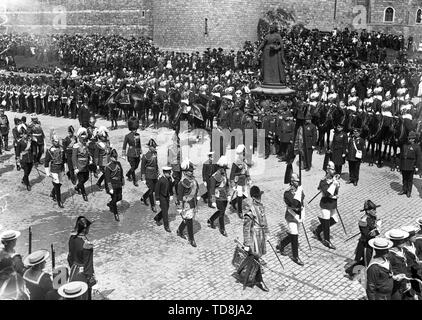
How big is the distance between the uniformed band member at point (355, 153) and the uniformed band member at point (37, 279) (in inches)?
358

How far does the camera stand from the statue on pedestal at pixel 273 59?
17.8 metres

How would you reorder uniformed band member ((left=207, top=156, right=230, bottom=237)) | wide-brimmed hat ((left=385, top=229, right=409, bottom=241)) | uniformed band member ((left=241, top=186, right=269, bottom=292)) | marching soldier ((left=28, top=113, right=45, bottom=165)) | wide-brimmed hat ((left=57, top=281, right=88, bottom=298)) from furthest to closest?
marching soldier ((left=28, top=113, right=45, bottom=165)), uniformed band member ((left=207, top=156, right=230, bottom=237)), uniformed band member ((left=241, top=186, right=269, bottom=292)), wide-brimmed hat ((left=385, top=229, right=409, bottom=241)), wide-brimmed hat ((left=57, top=281, right=88, bottom=298))

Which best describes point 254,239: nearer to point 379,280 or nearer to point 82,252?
point 379,280

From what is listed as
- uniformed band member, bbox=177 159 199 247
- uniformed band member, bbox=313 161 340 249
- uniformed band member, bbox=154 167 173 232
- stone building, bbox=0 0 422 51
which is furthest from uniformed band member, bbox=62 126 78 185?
stone building, bbox=0 0 422 51

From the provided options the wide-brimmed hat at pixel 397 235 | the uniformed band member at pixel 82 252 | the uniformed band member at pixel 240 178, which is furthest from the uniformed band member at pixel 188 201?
the wide-brimmed hat at pixel 397 235

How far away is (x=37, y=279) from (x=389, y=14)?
3928 cm

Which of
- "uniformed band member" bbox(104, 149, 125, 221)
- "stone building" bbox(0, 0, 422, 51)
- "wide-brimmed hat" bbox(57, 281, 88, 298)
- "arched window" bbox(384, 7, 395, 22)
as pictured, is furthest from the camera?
"arched window" bbox(384, 7, 395, 22)

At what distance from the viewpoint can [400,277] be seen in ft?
20.8

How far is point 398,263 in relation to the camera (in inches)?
→ 263

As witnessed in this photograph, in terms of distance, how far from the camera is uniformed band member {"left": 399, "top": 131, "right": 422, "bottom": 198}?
12430 millimetres

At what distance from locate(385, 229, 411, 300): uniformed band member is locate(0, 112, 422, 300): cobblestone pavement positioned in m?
1.44

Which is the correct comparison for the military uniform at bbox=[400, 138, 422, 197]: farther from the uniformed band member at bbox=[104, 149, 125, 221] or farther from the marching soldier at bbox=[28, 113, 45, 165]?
the marching soldier at bbox=[28, 113, 45, 165]

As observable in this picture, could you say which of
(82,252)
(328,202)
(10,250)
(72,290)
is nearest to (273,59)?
(328,202)
